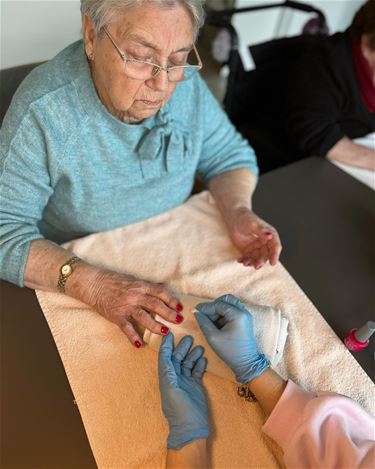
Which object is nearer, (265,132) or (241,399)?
(241,399)

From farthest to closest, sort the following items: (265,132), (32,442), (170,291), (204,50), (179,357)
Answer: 1. (204,50)
2. (265,132)
3. (170,291)
4. (179,357)
5. (32,442)

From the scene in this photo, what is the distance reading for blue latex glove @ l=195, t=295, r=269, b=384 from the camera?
84cm

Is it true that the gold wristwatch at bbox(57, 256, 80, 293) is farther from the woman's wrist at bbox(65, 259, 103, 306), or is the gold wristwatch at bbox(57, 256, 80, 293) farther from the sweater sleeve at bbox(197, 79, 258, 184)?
the sweater sleeve at bbox(197, 79, 258, 184)

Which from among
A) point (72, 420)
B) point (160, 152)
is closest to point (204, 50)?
point (160, 152)

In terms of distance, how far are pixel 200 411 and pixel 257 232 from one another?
1.69 ft

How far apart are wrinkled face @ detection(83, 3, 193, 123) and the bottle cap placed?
2.42 ft

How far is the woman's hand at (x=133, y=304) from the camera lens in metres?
0.90

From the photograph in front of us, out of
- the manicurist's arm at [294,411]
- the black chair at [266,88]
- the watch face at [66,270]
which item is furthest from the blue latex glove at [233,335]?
the black chair at [266,88]

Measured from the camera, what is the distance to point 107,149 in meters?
0.99

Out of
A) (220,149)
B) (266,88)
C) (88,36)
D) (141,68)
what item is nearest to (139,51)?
(141,68)

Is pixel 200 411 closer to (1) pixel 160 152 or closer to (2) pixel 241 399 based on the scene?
(2) pixel 241 399

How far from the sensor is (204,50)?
7.73 feet

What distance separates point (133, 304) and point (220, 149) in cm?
65

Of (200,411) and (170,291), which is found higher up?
(170,291)
